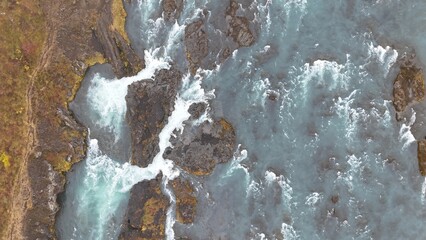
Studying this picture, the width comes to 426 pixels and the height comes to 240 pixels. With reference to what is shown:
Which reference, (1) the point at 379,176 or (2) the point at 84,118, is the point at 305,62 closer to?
(1) the point at 379,176

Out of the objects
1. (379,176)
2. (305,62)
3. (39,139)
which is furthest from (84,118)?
(379,176)

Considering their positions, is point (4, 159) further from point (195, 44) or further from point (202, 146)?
point (195, 44)

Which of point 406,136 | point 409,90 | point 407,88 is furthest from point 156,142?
point 409,90

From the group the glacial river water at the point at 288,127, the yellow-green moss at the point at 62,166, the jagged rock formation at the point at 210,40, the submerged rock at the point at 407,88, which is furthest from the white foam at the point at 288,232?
the yellow-green moss at the point at 62,166

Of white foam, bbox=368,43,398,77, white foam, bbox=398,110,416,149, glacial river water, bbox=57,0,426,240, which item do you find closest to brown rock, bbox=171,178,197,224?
glacial river water, bbox=57,0,426,240

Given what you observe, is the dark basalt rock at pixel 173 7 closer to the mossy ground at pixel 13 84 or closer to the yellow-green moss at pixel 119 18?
the yellow-green moss at pixel 119 18

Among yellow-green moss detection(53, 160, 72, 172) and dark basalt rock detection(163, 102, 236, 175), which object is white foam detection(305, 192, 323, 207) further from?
yellow-green moss detection(53, 160, 72, 172)
